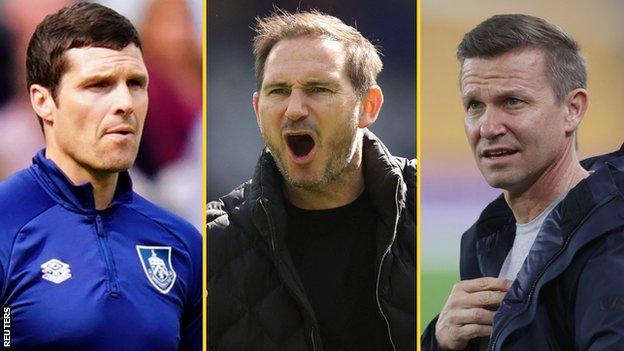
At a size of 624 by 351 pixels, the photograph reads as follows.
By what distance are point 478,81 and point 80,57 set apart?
5.23 feet

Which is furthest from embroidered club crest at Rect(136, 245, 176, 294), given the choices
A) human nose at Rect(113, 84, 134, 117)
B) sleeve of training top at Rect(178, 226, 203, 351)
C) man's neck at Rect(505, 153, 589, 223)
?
man's neck at Rect(505, 153, 589, 223)

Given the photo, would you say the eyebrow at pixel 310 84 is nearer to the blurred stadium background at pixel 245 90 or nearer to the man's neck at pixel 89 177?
the blurred stadium background at pixel 245 90

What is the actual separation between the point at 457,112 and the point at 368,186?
1.58ft

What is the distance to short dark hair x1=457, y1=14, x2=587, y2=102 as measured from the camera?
3.80m

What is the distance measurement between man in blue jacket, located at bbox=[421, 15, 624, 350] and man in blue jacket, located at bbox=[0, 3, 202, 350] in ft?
3.62

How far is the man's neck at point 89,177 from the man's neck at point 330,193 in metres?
0.75

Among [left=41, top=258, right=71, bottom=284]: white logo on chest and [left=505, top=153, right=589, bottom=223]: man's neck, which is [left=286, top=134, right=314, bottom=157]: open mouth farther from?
[left=41, top=258, right=71, bottom=284]: white logo on chest

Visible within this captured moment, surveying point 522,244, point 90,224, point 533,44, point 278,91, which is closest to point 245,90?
point 278,91

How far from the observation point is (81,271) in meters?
3.44

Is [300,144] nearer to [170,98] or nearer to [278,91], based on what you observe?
[278,91]

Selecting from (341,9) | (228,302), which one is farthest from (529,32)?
(228,302)

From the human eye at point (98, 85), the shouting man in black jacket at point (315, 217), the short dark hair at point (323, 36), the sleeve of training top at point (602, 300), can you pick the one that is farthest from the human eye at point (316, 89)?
the sleeve of training top at point (602, 300)

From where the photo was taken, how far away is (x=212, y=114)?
12.8ft

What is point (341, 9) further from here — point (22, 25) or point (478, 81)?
point (22, 25)
